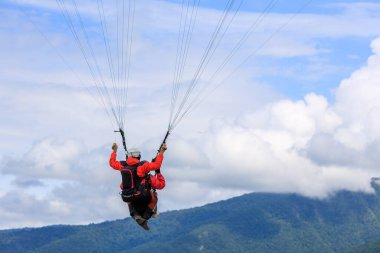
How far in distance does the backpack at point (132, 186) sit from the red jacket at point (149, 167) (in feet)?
0.61

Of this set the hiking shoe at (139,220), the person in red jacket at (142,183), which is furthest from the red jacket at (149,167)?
the hiking shoe at (139,220)

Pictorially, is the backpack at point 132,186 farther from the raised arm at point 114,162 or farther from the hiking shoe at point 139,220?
the hiking shoe at point 139,220

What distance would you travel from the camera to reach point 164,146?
31.8 m

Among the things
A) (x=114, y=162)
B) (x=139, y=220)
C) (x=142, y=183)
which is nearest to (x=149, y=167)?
(x=142, y=183)

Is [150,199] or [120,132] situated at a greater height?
[120,132]

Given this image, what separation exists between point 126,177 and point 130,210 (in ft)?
5.35

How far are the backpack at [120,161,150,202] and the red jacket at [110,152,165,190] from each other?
18cm

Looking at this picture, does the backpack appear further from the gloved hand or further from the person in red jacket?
the gloved hand

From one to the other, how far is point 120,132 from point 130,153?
3.25 feet

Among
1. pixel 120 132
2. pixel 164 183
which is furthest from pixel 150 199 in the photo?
pixel 120 132

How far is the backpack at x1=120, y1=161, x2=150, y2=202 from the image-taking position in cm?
3225

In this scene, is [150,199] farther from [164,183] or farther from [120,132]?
[120,132]

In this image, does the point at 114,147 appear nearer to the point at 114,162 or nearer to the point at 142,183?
the point at 114,162

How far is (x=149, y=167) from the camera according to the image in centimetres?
3200
